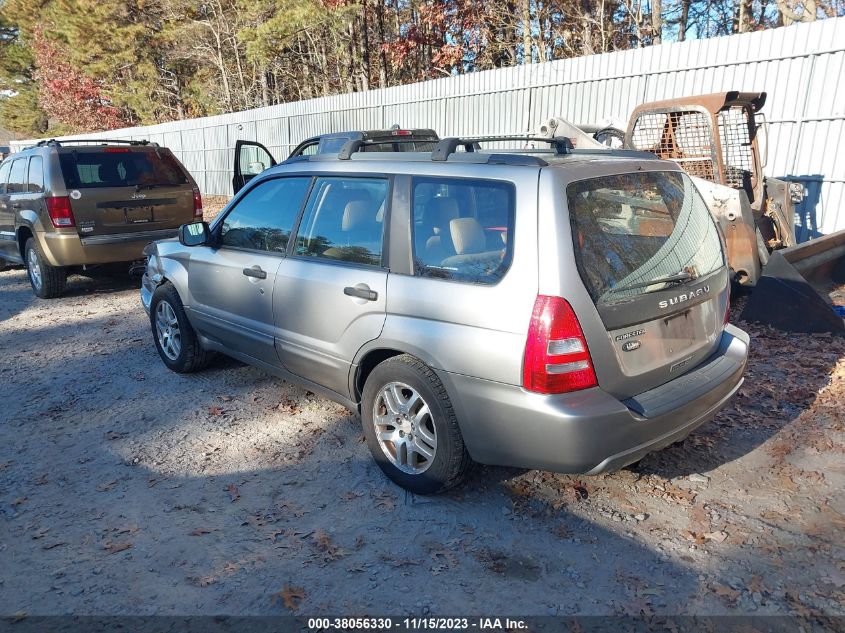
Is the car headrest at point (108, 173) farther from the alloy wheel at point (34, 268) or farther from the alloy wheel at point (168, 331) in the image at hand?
the alloy wheel at point (168, 331)

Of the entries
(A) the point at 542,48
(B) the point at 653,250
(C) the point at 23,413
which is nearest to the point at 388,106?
(A) the point at 542,48

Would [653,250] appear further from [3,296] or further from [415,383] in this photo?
[3,296]

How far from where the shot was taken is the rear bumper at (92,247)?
7.79 m

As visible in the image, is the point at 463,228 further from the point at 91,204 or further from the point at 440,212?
the point at 91,204

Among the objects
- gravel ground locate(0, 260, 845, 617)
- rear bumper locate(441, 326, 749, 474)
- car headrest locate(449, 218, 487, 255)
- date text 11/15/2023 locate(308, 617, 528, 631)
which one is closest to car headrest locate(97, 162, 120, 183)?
gravel ground locate(0, 260, 845, 617)

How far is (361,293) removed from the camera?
11.7 ft

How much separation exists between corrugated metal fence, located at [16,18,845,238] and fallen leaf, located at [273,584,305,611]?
894cm

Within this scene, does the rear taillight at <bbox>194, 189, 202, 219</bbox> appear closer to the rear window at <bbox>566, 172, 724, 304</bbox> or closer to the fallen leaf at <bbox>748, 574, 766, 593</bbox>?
the rear window at <bbox>566, 172, 724, 304</bbox>

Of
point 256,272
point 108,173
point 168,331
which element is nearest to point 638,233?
point 256,272

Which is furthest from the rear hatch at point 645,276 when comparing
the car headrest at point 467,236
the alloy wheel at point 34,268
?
the alloy wheel at point 34,268

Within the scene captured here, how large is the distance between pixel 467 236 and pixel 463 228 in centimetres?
6

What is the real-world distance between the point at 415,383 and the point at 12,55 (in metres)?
60.3

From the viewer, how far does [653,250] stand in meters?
3.22

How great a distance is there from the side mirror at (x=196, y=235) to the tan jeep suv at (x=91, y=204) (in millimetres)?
3719
